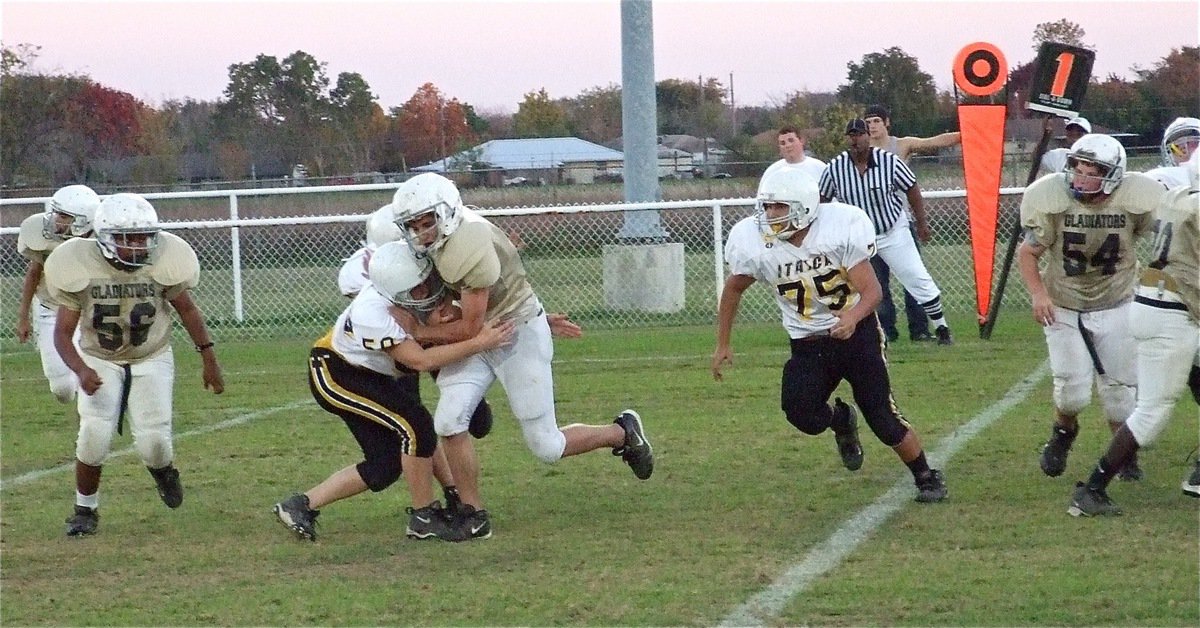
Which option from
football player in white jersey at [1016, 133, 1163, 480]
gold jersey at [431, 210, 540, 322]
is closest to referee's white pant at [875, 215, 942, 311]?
football player in white jersey at [1016, 133, 1163, 480]

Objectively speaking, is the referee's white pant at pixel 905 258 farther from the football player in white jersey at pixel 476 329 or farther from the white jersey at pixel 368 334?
the white jersey at pixel 368 334

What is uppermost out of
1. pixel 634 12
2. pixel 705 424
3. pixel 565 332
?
pixel 634 12

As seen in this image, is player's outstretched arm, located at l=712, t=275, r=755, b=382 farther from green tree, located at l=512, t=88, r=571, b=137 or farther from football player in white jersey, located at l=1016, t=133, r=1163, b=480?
green tree, located at l=512, t=88, r=571, b=137

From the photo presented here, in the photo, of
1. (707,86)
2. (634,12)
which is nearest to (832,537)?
(634,12)

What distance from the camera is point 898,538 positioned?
224 inches

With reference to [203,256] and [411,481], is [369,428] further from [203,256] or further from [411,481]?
[203,256]

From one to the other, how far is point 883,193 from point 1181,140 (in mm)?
4215

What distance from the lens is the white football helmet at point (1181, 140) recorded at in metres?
6.57

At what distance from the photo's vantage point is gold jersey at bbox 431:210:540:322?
227 inches

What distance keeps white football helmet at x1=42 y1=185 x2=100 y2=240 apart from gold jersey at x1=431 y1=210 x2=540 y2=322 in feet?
9.35

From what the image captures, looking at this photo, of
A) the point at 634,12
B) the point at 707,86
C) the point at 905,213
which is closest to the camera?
the point at 905,213

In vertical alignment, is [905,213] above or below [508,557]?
above

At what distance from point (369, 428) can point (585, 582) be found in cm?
128

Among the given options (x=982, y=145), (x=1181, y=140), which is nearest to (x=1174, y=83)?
(x=982, y=145)
